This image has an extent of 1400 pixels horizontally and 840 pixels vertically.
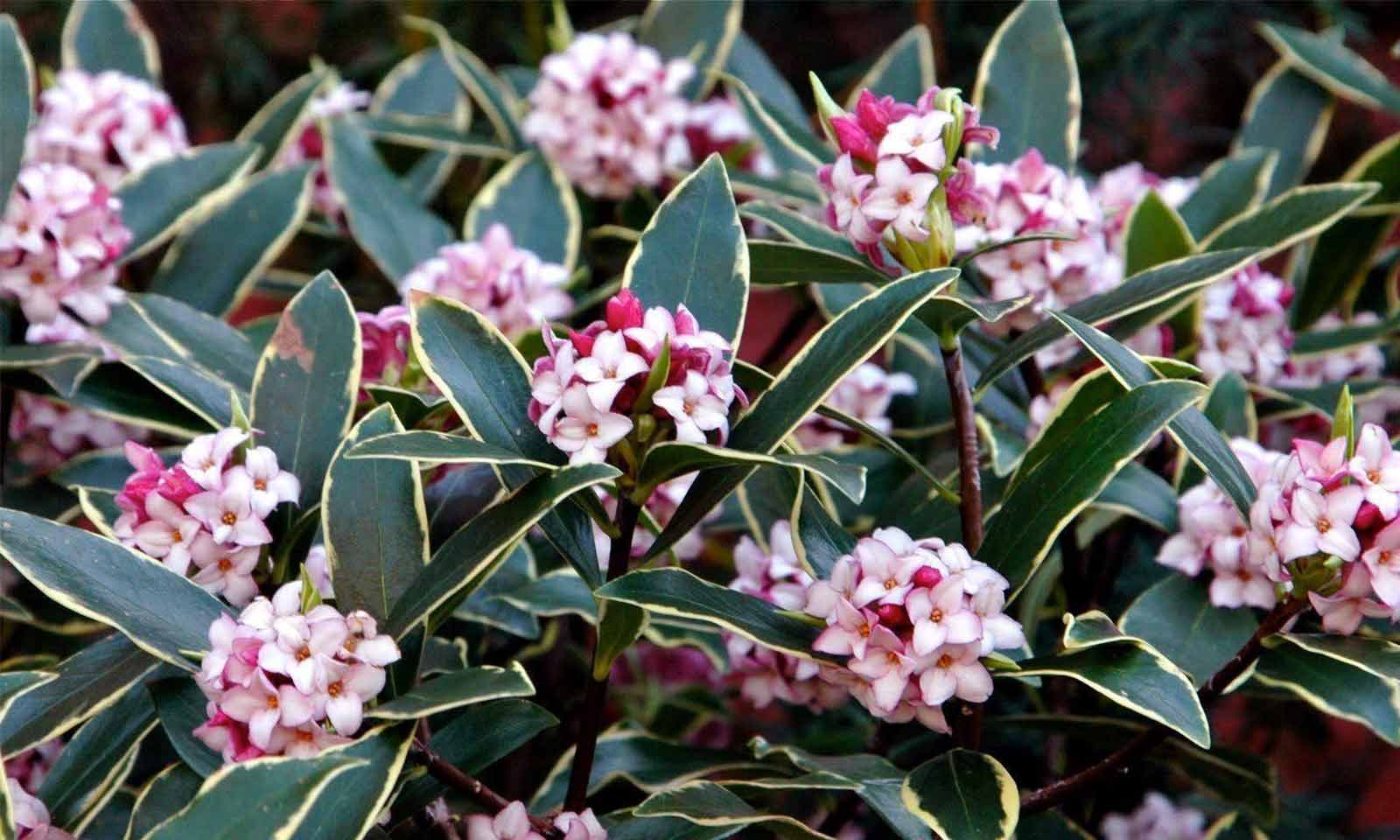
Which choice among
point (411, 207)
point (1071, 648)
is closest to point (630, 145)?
point (411, 207)

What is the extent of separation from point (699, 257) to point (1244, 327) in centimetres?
48

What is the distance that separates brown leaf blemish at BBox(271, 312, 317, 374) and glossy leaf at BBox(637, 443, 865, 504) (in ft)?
0.83

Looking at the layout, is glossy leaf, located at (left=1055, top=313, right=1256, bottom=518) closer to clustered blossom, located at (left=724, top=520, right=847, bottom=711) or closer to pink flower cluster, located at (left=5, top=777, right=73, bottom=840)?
clustered blossom, located at (left=724, top=520, right=847, bottom=711)

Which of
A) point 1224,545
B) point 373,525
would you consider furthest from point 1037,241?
point 373,525

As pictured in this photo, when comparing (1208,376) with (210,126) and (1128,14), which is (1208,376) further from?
(210,126)

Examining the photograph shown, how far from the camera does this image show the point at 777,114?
112 centimetres

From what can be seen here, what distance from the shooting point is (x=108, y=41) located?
1.42m

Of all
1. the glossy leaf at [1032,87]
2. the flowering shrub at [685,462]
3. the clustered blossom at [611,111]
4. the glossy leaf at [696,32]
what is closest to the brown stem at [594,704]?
the flowering shrub at [685,462]

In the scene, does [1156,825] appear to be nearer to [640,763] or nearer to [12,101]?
[640,763]

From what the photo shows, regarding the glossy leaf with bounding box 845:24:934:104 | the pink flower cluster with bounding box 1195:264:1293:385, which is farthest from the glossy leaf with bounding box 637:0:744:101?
the pink flower cluster with bounding box 1195:264:1293:385

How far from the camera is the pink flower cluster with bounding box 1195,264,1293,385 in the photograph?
1.10m

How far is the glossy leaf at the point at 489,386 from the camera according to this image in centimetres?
74

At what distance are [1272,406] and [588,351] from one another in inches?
25.8

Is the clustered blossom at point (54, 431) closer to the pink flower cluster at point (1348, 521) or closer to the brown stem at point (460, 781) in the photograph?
the brown stem at point (460, 781)
